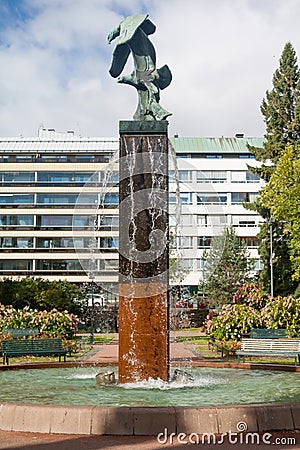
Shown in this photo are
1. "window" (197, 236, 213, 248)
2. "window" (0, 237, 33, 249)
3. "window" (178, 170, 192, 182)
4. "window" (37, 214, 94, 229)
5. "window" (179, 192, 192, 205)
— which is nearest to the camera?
"window" (197, 236, 213, 248)

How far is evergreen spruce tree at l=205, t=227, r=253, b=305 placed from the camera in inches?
2361

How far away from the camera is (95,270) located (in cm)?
7381

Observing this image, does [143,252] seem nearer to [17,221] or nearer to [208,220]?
[208,220]

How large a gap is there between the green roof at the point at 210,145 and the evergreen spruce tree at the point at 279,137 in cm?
3319

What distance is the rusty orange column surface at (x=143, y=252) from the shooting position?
38.2 feet

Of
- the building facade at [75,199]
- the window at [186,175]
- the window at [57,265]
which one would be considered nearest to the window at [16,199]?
the building facade at [75,199]

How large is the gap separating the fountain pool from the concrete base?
1.60 metres

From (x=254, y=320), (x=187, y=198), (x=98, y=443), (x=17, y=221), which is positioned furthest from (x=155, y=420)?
(x=17, y=221)

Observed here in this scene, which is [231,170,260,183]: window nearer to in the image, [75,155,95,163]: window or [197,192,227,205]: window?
[197,192,227,205]: window

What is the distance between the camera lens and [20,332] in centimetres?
2419

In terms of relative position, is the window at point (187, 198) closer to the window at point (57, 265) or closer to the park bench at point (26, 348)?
the window at point (57, 265)

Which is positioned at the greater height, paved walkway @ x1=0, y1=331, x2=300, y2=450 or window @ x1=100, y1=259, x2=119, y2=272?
window @ x1=100, y1=259, x2=119, y2=272

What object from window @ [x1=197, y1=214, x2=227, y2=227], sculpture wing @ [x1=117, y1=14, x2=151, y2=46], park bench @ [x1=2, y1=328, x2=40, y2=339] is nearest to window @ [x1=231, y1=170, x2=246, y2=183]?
window @ [x1=197, y1=214, x2=227, y2=227]

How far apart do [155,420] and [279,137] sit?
39.2 meters
